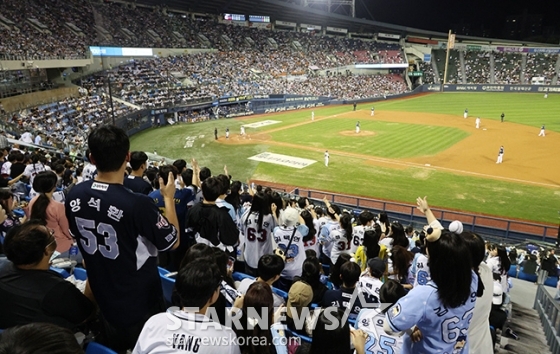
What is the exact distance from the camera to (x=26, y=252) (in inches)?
123

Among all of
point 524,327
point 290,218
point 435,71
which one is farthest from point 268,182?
point 435,71

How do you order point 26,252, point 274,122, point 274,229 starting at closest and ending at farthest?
point 26,252
point 274,229
point 274,122

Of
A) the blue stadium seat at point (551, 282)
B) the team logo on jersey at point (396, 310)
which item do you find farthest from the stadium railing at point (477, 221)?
the team logo on jersey at point (396, 310)

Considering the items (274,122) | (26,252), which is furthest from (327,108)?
(26,252)

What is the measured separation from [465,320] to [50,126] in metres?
29.5

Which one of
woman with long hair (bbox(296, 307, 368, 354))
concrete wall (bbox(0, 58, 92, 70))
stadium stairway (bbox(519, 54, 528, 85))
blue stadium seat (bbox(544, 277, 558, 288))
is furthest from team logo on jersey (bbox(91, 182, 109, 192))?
stadium stairway (bbox(519, 54, 528, 85))

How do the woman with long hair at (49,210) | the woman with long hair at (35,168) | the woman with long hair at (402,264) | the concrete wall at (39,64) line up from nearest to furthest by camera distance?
the woman with long hair at (402,264)
the woman with long hair at (49,210)
the woman with long hair at (35,168)
the concrete wall at (39,64)

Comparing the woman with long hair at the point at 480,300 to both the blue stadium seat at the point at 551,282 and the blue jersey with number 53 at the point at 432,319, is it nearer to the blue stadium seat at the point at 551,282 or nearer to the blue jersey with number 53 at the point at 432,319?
the blue jersey with number 53 at the point at 432,319

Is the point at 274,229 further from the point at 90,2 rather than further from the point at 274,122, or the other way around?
the point at 90,2

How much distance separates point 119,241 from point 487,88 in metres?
73.2

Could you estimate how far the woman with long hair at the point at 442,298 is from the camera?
3041 mm

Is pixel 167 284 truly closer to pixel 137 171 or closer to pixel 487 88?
pixel 137 171

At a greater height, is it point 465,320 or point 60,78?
point 60,78

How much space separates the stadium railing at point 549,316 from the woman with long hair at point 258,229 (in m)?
4.45
